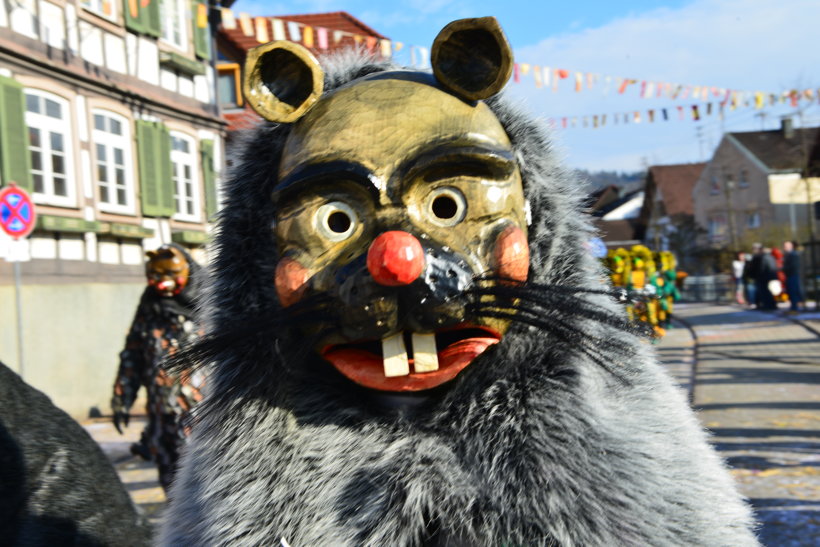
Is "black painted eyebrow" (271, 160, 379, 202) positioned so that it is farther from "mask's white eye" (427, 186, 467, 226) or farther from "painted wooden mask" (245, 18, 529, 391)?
"mask's white eye" (427, 186, 467, 226)

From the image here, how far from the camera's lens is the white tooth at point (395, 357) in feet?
4.57

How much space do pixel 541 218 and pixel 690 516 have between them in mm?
584

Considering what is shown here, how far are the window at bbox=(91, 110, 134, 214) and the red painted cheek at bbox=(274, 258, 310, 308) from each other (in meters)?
10.1

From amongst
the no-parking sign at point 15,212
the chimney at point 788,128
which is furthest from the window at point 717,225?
the no-parking sign at point 15,212

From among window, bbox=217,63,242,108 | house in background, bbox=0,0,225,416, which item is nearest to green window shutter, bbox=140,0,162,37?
house in background, bbox=0,0,225,416

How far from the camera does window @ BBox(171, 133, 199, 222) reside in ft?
42.7

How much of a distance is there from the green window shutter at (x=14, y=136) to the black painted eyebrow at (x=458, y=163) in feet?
29.4

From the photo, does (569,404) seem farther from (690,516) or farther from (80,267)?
(80,267)

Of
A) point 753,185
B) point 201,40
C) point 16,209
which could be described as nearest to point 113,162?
point 201,40

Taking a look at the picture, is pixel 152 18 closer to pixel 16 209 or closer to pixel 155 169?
pixel 155 169

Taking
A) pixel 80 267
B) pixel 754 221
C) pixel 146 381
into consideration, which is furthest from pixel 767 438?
pixel 754 221

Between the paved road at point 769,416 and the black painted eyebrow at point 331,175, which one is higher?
the black painted eyebrow at point 331,175

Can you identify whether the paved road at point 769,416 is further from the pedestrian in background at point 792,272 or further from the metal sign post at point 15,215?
the metal sign post at point 15,215

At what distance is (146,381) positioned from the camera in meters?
4.58
